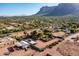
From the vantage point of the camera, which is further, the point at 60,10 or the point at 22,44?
the point at 60,10

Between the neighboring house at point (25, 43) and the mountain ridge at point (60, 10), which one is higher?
the mountain ridge at point (60, 10)

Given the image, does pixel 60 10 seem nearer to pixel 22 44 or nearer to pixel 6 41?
pixel 22 44

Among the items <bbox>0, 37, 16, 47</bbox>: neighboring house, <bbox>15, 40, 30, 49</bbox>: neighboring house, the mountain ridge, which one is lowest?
<bbox>15, 40, 30, 49</bbox>: neighboring house

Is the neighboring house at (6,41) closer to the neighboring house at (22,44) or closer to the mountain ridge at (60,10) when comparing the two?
the neighboring house at (22,44)

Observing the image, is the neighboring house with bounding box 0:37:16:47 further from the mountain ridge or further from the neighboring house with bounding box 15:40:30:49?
the mountain ridge

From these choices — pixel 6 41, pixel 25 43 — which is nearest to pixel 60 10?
pixel 25 43

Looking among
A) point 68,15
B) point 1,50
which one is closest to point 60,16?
point 68,15

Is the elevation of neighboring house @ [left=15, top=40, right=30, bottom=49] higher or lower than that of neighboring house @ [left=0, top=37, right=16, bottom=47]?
lower

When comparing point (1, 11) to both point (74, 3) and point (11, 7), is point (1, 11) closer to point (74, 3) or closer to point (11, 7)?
point (11, 7)

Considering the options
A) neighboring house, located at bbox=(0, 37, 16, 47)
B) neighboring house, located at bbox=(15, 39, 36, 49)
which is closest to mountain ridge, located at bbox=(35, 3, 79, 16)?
neighboring house, located at bbox=(15, 39, 36, 49)

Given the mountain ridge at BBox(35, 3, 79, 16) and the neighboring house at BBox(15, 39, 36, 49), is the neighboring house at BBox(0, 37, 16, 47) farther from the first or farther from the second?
the mountain ridge at BBox(35, 3, 79, 16)

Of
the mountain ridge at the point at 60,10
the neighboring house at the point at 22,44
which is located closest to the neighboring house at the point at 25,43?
the neighboring house at the point at 22,44
